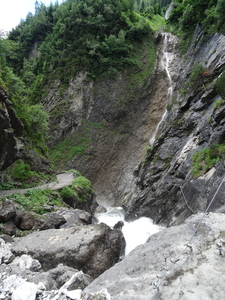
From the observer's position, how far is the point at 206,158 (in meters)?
9.19

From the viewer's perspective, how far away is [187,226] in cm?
521

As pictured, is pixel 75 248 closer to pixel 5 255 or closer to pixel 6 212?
pixel 5 255

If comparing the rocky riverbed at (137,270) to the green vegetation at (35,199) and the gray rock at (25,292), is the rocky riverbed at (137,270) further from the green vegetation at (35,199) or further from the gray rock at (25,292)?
the green vegetation at (35,199)

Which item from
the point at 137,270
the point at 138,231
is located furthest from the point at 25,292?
the point at 138,231

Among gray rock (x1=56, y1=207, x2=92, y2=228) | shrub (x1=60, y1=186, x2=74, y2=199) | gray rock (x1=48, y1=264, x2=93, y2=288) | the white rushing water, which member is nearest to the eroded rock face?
gray rock (x1=48, y1=264, x2=93, y2=288)

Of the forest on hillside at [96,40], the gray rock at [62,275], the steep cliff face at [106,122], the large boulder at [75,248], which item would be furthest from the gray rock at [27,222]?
the forest on hillside at [96,40]

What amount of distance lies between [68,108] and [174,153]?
16.6m

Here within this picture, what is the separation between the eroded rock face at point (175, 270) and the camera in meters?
3.10

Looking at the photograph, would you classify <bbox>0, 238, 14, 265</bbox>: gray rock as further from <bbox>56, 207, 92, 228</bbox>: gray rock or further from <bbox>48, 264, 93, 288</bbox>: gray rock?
<bbox>56, 207, 92, 228</bbox>: gray rock

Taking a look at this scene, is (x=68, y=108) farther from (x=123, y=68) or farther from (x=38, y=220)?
(x=38, y=220)

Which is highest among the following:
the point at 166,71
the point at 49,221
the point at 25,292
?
the point at 166,71

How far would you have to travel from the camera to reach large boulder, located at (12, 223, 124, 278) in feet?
18.4

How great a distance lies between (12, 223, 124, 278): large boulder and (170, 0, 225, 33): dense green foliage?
16.9 meters

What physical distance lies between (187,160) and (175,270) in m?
8.08
